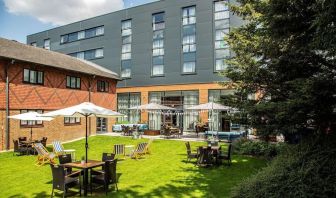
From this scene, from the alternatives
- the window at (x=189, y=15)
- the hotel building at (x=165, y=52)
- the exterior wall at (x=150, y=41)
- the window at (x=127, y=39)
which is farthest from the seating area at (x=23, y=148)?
the window at (x=127, y=39)

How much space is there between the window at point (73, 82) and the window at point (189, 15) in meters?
14.7

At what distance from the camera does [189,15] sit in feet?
112

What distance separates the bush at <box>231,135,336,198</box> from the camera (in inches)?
246

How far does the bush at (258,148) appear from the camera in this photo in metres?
15.2

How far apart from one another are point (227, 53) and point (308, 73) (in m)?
22.7

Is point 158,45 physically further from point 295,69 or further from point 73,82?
point 295,69

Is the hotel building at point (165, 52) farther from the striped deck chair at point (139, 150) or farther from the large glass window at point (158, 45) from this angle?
the striped deck chair at point (139, 150)

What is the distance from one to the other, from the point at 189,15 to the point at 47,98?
19.1 m

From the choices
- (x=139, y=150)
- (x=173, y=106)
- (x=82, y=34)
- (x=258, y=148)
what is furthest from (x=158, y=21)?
(x=258, y=148)

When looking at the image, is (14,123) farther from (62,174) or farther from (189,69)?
(189,69)

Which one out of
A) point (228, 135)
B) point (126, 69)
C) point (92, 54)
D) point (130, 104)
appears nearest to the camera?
point (228, 135)

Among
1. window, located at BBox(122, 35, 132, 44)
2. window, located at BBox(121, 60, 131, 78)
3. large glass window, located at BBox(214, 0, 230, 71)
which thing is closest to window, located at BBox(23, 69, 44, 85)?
window, located at BBox(121, 60, 131, 78)

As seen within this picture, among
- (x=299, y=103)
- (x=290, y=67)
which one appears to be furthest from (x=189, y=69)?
(x=299, y=103)

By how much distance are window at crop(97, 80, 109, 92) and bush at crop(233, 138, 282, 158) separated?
16.8 meters
